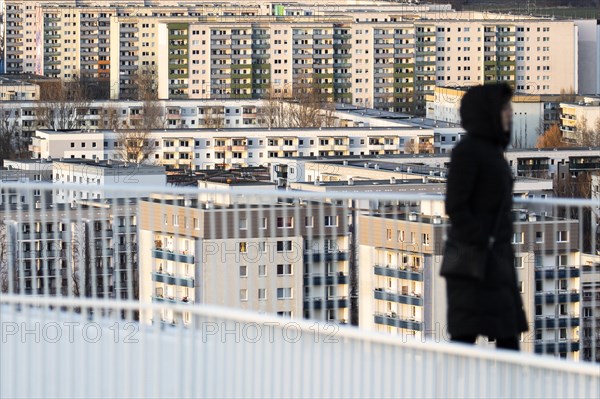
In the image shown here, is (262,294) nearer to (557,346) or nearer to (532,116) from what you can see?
(557,346)

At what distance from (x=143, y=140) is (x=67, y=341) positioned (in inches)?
1839

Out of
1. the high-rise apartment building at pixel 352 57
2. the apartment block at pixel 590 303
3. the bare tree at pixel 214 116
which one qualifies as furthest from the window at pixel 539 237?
the high-rise apartment building at pixel 352 57

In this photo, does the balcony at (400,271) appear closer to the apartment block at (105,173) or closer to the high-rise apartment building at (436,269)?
the high-rise apartment building at (436,269)

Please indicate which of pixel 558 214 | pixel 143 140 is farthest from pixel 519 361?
pixel 143 140

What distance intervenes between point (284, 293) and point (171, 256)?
16.2 inches

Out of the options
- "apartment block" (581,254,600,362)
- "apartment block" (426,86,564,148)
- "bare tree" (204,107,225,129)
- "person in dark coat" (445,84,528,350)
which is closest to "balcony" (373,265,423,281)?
"apartment block" (581,254,600,362)

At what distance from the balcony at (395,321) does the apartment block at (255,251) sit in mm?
156

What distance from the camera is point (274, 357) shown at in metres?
4.83

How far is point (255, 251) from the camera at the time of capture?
19.7 feet

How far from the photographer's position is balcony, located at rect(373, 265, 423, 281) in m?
6.21

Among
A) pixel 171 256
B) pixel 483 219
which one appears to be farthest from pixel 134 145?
pixel 483 219

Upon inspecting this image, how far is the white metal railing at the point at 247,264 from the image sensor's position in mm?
5555

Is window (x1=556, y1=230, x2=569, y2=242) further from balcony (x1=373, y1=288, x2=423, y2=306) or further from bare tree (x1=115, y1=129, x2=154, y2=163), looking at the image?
bare tree (x1=115, y1=129, x2=154, y2=163)

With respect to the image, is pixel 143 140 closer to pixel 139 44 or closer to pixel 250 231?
pixel 139 44
